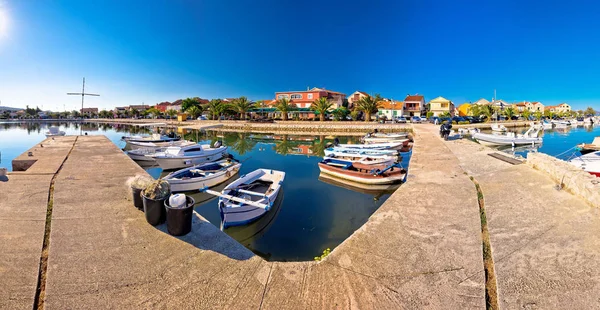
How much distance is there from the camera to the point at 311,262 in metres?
4.67

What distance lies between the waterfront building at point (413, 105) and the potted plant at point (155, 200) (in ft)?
245

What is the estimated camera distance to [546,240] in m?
5.08

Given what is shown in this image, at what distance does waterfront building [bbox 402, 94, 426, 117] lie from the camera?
73.3m

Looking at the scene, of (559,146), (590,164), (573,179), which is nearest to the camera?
(573,179)

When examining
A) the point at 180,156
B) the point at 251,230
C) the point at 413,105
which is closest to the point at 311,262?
the point at 251,230

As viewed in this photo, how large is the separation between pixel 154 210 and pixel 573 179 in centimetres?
1034

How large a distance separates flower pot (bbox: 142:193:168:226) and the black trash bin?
0.30 meters

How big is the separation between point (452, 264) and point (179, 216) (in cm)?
467

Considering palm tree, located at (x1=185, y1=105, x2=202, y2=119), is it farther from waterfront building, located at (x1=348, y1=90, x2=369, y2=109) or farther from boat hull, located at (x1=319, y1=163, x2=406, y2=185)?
boat hull, located at (x1=319, y1=163, x2=406, y2=185)

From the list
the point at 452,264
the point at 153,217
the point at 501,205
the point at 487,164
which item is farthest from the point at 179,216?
the point at 487,164

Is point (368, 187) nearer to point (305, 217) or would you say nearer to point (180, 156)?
point (305, 217)

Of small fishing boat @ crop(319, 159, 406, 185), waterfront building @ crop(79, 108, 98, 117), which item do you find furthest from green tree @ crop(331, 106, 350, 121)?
waterfront building @ crop(79, 108, 98, 117)

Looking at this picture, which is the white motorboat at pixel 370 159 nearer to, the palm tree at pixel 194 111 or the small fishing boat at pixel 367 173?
the small fishing boat at pixel 367 173

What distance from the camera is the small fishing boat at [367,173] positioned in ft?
43.3
